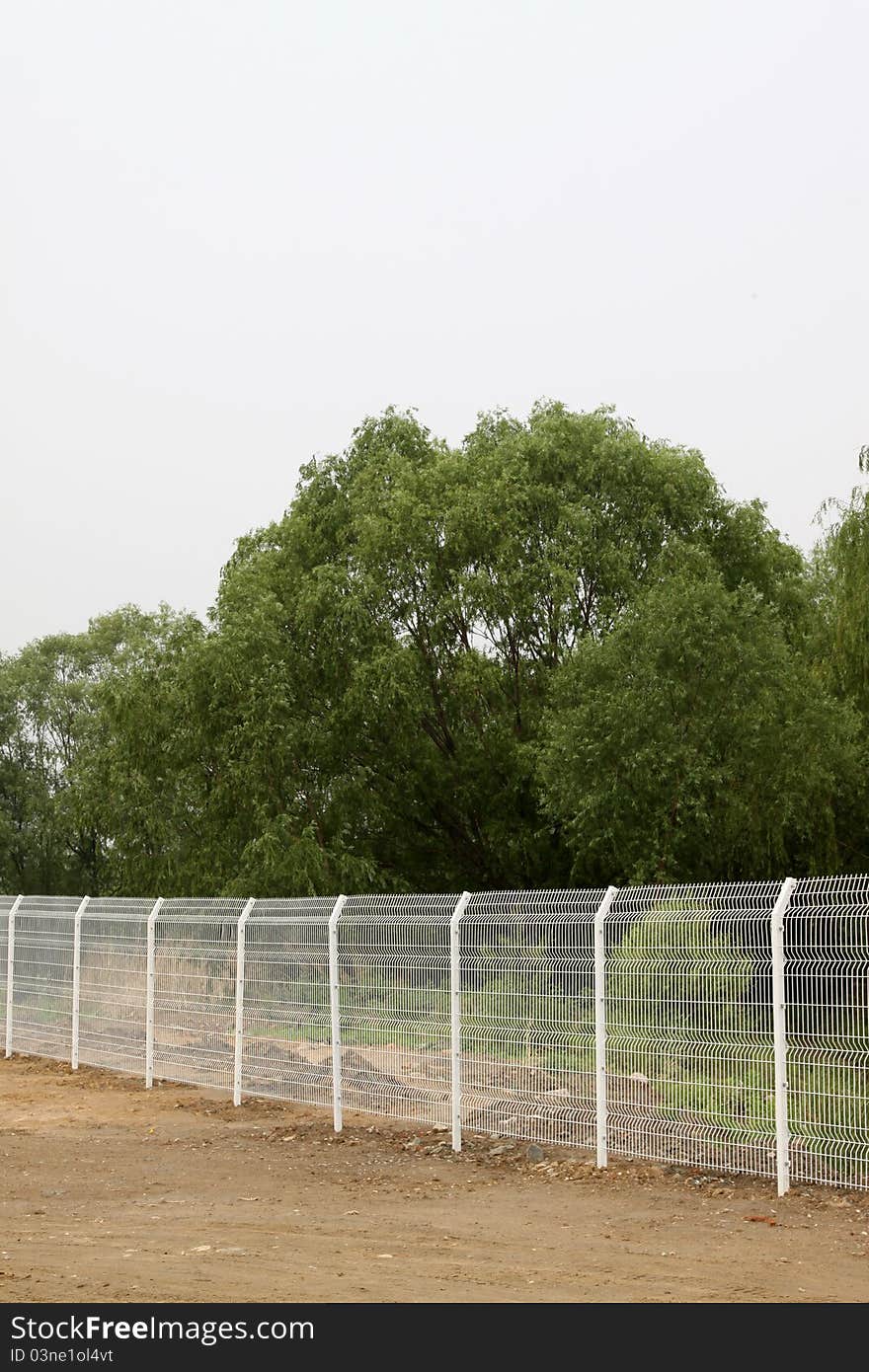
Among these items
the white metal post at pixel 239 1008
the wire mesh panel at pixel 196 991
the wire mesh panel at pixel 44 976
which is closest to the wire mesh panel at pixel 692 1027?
the white metal post at pixel 239 1008

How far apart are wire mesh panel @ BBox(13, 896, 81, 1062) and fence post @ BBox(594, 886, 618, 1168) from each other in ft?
34.3

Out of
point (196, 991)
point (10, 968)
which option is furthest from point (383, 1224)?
point (10, 968)

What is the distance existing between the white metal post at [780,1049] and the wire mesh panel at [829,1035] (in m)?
0.07

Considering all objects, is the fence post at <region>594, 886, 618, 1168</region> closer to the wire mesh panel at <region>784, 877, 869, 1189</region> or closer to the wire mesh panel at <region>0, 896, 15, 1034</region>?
the wire mesh panel at <region>784, 877, 869, 1189</region>

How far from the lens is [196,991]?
659 inches

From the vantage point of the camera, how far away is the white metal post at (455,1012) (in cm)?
1245

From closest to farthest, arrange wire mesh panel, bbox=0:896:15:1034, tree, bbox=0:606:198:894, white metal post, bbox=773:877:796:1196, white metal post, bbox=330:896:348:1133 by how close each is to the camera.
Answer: white metal post, bbox=773:877:796:1196
white metal post, bbox=330:896:348:1133
wire mesh panel, bbox=0:896:15:1034
tree, bbox=0:606:198:894

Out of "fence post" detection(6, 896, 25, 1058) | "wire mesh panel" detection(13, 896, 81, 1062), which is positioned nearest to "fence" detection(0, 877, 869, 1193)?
"wire mesh panel" detection(13, 896, 81, 1062)

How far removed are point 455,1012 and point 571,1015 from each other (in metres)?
1.19

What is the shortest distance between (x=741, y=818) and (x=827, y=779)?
146 cm

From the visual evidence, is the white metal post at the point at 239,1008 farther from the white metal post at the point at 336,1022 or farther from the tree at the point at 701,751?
the tree at the point at 701,751

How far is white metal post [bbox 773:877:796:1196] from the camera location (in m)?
10.0

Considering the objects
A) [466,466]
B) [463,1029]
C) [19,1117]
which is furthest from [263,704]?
[463,1029]

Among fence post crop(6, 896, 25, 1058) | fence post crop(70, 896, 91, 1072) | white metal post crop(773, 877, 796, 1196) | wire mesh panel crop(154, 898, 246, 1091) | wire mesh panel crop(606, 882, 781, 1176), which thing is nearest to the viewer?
white metal post crop(773, 877, 796, 1196)
